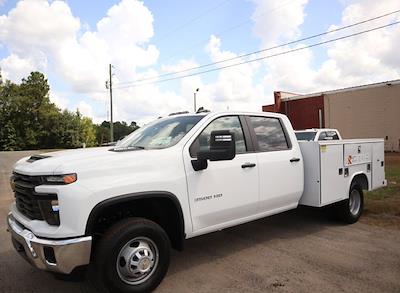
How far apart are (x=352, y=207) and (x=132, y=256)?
4.56 m

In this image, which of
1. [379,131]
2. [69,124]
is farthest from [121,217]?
[69,124]

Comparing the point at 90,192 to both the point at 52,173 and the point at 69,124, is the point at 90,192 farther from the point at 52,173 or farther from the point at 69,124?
the point at 69,124

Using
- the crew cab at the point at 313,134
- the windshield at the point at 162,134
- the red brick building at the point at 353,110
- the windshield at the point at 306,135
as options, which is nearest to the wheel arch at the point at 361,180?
the windshield at the point at 162,134

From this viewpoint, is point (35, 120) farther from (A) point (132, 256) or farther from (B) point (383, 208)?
(A) point (132, 256)

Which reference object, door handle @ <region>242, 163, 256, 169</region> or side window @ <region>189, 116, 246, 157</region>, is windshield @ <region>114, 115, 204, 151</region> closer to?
side window @ <region>189, 116, 246, 157</region>

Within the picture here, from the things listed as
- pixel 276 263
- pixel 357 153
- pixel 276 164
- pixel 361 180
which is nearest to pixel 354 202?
pixel 361 180

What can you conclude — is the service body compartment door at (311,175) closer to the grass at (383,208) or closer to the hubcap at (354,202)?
the hubcap at (354,202)

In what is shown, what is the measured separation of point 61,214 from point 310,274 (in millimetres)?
2869

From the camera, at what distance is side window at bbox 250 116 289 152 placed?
543 cm

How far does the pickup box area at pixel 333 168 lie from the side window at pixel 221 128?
1.44 m

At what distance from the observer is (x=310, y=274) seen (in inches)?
179

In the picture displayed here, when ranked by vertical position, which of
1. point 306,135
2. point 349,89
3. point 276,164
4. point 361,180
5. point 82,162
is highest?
point 349,89

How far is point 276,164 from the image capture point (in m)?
5.43

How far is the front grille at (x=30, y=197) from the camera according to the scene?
3684mm
